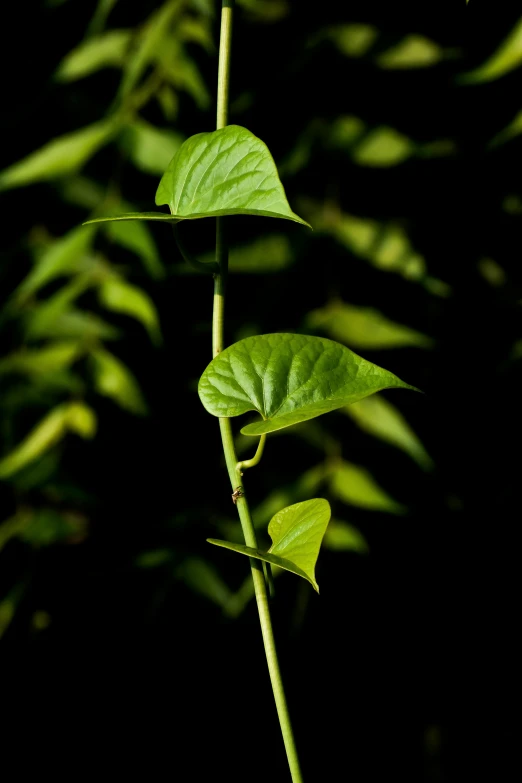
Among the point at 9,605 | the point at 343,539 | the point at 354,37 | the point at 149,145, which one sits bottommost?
the point at 9,605

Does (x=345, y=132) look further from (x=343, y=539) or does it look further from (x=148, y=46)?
(x=343, y=539)

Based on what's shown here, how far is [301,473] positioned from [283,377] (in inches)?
21.8

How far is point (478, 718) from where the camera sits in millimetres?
861

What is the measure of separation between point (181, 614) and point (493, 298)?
0.49 metres

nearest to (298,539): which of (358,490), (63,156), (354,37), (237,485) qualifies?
(237,485)

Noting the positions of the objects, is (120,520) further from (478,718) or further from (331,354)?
(331,354)

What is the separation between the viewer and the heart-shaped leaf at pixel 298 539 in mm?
177

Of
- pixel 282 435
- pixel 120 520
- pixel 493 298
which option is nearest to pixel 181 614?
pixel 120 520

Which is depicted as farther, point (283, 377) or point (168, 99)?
point (168, 99)

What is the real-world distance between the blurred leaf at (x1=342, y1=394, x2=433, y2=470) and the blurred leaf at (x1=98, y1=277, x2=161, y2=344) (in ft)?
0.66

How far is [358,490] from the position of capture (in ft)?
2.19

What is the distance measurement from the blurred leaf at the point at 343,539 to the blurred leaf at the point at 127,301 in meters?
0.25

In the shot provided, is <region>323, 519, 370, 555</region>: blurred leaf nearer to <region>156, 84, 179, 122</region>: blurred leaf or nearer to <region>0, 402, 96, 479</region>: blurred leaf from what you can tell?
<region>0, 402, 96, 479</region>: blurred leaf

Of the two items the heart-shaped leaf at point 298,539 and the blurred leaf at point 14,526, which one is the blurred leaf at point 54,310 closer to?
the blurred leaf at point 14,526
